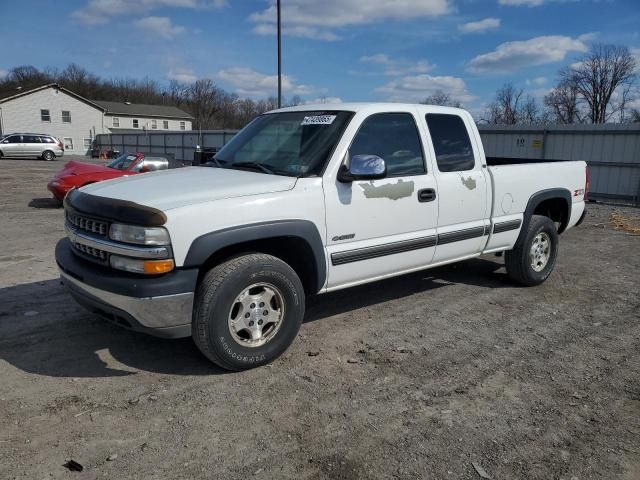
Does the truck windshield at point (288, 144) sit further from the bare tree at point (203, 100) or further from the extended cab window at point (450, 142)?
the bare tree at point (203, 100)

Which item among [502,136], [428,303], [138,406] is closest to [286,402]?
[138,406]

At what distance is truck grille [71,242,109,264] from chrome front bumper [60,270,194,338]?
0.20 meters

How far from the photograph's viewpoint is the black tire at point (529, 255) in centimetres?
580

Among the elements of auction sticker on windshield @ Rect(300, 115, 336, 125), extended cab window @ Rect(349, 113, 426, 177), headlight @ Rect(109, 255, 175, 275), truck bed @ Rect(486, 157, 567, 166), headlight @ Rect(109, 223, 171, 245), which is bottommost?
headlight @ Rect(109, 255, 175, 275)

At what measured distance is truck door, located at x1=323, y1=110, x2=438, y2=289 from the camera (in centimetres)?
407

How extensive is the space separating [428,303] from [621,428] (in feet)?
8.00

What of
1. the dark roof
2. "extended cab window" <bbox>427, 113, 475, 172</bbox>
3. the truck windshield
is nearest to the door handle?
"extended cab window" <bbox>427, 113, 475, 172</bbox>

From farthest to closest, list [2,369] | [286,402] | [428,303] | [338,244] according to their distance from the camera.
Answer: [428,303] → [338,244] → [2,369] → [286,402]

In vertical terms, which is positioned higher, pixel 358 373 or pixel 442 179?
pixel 442 179

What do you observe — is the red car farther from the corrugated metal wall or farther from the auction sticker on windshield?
the corrugated metal wall

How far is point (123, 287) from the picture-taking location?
3301mm

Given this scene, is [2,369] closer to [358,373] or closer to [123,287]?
[123,287]

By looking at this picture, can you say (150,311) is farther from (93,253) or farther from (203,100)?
(203,100)

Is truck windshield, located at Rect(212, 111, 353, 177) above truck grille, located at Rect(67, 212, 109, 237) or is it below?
above
